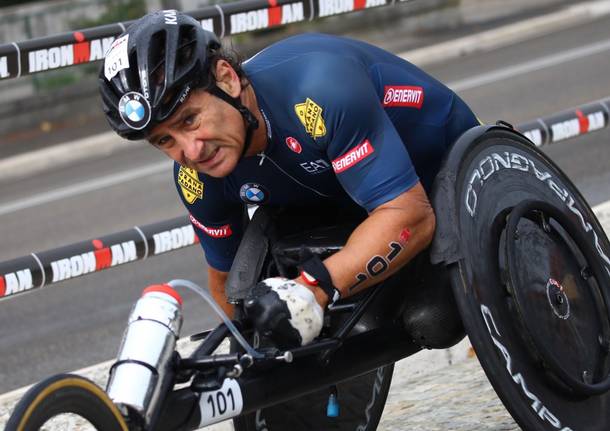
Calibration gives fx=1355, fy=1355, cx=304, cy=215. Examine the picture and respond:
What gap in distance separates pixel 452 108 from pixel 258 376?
1090 millimetres

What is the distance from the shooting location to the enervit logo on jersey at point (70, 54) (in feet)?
20.4

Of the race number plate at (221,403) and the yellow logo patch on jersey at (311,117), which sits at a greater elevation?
the yellow logo patch on jersey at (311,117)

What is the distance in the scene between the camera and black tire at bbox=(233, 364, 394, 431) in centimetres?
435

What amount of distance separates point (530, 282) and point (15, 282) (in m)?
2.60

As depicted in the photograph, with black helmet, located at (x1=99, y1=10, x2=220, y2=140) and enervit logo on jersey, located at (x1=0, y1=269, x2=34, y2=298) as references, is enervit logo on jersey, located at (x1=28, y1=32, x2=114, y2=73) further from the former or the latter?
black helmet, located at (x1=99, y1=10, x2=220, y2=140)

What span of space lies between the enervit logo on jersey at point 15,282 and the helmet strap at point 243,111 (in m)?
2.18

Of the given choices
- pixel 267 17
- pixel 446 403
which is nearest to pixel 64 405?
pixel 446 403

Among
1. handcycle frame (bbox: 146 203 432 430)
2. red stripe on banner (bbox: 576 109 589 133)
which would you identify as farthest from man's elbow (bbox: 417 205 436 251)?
red stripe on banner (bbox: 576 109 589 133)

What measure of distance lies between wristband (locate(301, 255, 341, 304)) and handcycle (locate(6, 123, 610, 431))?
16cm

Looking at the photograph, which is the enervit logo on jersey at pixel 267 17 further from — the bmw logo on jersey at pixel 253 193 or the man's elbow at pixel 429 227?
the man's elbow at pixel 429 227

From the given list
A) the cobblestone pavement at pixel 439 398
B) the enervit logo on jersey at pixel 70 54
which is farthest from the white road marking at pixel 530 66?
the cobblestone pavement at pixel 439 398

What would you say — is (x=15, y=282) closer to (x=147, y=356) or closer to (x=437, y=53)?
(x=147, y=356)

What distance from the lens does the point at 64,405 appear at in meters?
3.10

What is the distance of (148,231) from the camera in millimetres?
6211
